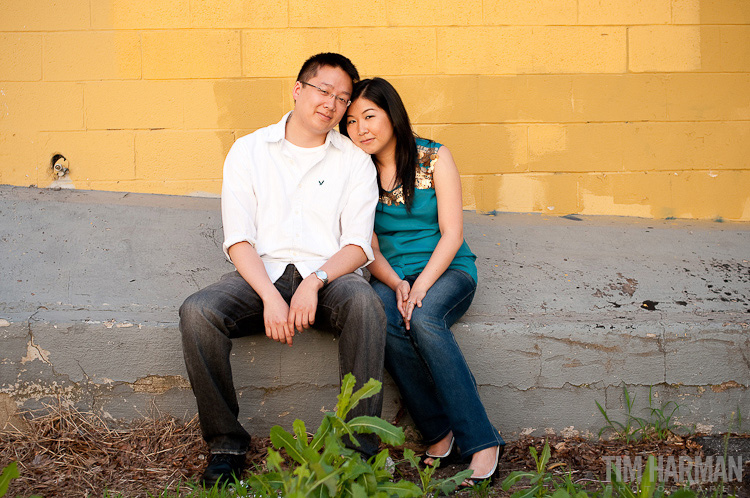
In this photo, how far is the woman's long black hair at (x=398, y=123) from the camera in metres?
2.76

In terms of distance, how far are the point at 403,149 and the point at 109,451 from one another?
69.3 inches

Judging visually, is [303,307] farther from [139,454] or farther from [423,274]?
[139,454]

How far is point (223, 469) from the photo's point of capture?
2.37m

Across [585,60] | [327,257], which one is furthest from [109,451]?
[585,60]

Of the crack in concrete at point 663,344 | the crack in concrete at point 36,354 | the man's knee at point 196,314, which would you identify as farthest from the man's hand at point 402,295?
the crack in concrete at point 36,354

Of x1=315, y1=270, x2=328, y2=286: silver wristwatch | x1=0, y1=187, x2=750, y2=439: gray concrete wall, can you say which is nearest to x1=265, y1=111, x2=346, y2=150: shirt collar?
x1=315, y1=270, x2=328, y2=286: silver wristwatch

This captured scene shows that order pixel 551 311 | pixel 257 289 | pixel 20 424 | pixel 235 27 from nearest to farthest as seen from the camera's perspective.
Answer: pixel 257 289 < pixel 20 424 < pixel 551 311 < pixel 235 27

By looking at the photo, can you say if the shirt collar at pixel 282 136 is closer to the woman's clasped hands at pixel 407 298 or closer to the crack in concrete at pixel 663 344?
the woman's clasped hands at pixel 407 298

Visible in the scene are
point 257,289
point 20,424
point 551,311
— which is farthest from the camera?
point 551,311

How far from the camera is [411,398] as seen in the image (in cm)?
261

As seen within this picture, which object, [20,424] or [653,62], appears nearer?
[20,424]

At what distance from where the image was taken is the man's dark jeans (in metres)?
2.34

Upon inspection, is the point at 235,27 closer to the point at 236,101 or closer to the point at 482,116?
the point at 236,101

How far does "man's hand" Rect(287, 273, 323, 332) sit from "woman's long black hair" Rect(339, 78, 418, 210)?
2.07ft
